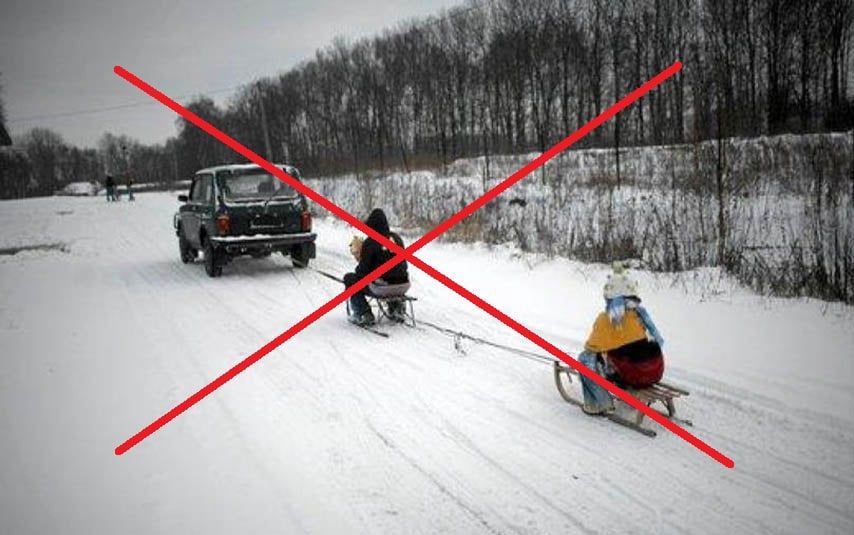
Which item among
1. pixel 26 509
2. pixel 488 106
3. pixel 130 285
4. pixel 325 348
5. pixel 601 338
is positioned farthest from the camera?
pixel 488 106

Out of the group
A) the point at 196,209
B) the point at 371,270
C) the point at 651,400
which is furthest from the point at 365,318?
the point at 196,209

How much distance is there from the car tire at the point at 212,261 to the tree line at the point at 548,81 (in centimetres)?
959

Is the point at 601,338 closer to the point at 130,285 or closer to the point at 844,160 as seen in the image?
the point at 130,285

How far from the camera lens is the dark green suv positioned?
10.8 metres

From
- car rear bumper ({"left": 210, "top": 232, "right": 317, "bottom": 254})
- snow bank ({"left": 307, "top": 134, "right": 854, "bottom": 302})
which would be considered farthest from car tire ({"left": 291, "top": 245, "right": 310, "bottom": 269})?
snow bank ({"left": 307, "top": 134, "right": 854, "bottom": 302})

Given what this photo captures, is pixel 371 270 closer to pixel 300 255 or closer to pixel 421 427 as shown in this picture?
pixel 421 427

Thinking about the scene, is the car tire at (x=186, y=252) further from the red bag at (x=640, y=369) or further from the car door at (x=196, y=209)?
the red bag at (x=640, y=369)

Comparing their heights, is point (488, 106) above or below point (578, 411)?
above

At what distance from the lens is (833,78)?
31641 mm

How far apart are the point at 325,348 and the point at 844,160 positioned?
1260cm

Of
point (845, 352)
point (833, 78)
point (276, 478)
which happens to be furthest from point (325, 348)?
point (833, 78)

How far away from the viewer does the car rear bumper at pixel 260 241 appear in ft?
35.2

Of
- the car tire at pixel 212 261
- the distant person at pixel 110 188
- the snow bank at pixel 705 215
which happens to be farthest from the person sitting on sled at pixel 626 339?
the distant person at pixel 110 188

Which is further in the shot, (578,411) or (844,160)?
(844,160)
